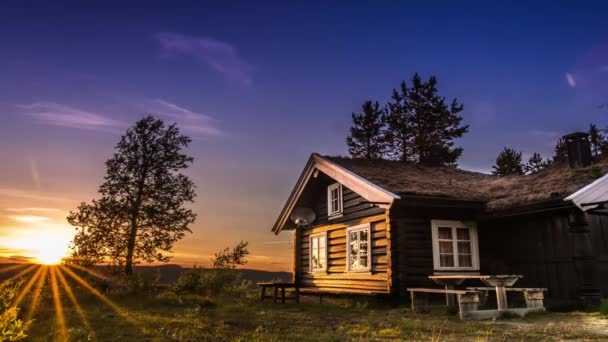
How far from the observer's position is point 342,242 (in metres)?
19.0

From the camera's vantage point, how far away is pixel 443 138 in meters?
39.8

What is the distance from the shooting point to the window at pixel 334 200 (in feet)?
64.3

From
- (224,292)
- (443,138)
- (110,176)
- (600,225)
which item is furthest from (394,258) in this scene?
(443,138)

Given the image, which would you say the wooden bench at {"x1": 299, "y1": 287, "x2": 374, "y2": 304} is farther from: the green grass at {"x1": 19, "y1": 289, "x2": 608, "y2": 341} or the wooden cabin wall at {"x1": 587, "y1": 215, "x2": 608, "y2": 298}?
the wooden cabin wall at {"x1": 587, "y1": 215, "x2": 608, "y2": 298}

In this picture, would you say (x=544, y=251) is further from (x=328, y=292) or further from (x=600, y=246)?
(x=328, y=292)

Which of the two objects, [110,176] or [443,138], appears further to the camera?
[443,138]

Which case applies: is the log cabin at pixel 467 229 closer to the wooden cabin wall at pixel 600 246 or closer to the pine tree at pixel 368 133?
the wooden cabin wall at pixel 600 246

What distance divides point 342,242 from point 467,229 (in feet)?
15.9

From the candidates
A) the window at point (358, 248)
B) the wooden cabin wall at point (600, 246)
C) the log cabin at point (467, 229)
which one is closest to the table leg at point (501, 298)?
the log cabin at point (467, 229)

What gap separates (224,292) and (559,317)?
14.3m

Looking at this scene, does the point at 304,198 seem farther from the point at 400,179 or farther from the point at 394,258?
the point at 394,258

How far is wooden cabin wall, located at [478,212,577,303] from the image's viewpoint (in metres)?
14.1

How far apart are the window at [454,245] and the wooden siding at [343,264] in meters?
1.70

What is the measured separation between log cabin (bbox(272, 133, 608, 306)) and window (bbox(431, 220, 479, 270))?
33 millimetres
